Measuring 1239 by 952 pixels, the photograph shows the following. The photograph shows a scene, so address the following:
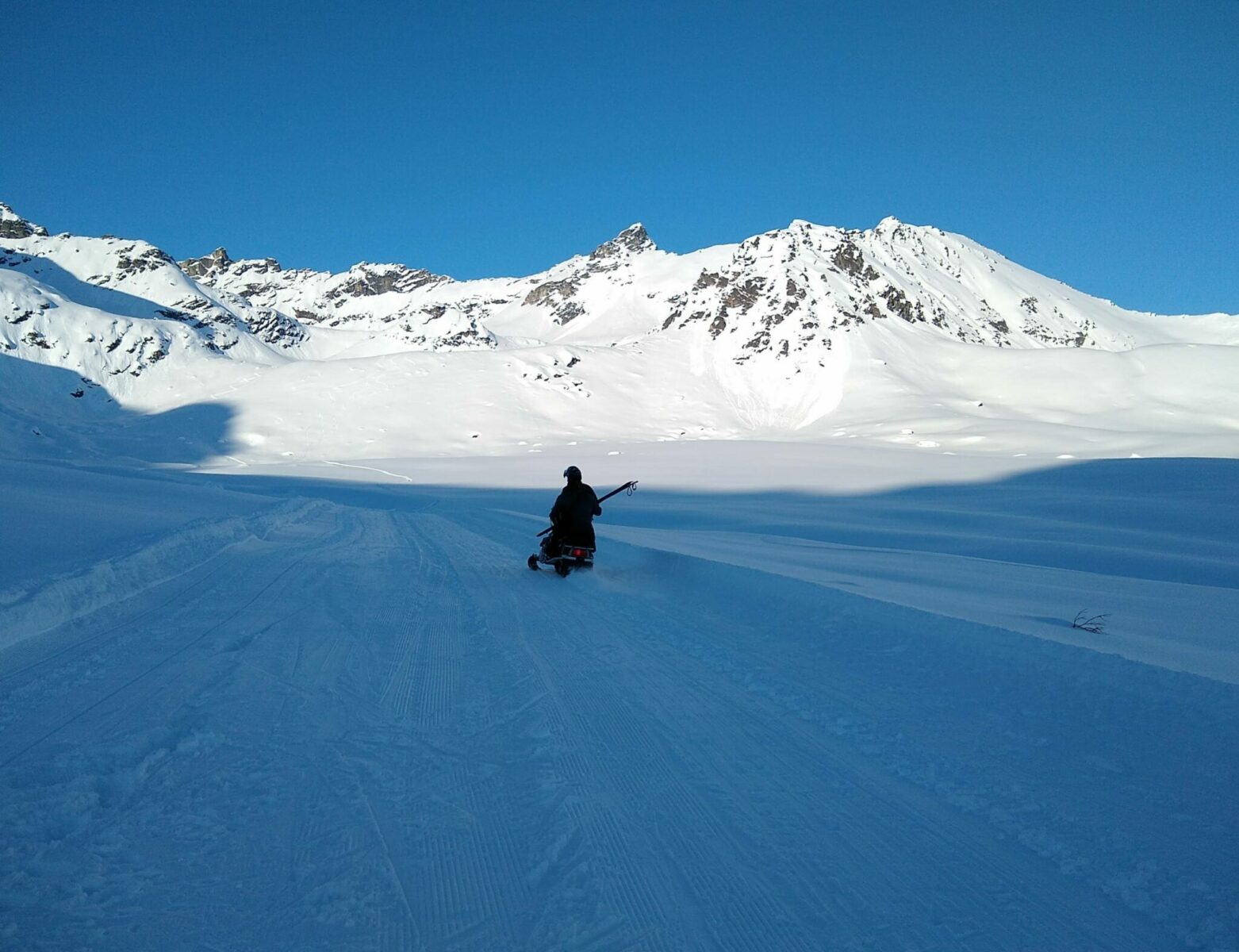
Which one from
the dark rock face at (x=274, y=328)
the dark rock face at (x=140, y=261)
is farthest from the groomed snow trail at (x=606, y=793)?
the dark rock face at (x=274, y=328)

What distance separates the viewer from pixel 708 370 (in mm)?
90625

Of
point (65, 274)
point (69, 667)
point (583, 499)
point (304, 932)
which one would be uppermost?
point (65, 274)

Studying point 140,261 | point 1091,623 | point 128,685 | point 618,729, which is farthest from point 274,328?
point 1091,623

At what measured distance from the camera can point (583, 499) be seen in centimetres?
990

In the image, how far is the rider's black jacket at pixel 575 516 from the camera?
9.68m

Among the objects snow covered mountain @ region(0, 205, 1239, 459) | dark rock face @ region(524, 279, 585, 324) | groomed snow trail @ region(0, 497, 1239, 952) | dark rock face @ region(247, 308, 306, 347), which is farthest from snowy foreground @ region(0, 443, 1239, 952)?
dark rock face @ region(524, 279, 585, 324)

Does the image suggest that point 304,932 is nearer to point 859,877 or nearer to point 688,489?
point 859,877

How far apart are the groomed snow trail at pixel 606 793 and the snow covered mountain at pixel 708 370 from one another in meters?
31.0

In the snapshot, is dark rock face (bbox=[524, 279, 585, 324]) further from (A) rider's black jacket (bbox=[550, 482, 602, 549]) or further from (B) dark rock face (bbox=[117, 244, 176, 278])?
(A) rider's black jacket (bbox=[550, 482, 602, 549])

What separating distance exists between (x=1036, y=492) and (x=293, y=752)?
1874cm

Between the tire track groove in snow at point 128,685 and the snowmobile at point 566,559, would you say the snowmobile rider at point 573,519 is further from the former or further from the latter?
the tire track groove in snow at point 128,685

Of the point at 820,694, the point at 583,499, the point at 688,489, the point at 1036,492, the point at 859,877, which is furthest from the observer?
the point at 688,489

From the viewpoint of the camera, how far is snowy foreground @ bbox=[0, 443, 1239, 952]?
257 cm

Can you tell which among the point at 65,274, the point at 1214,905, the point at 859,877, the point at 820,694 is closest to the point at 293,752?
the point at 859,877
